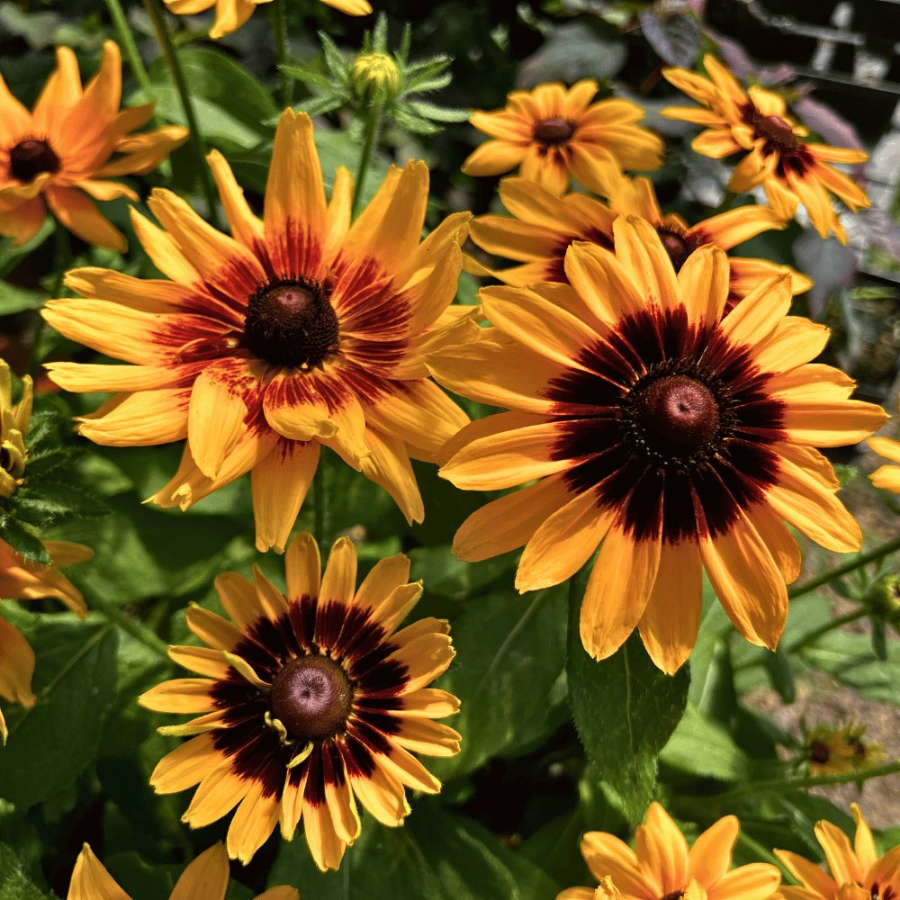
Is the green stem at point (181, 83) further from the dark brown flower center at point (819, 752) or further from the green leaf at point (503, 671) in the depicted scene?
the dark brown flower center at point (819, 752)

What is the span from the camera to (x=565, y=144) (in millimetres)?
1101

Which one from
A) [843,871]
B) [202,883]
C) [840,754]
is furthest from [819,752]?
[202,883]

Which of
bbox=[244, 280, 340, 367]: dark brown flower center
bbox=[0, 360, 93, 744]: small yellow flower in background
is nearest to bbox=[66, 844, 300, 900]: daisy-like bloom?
bbox=[0, 360, 93, 744]: small yellow flower in background

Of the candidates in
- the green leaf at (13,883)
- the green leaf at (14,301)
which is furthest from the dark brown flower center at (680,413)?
the green leaf at (14,301)

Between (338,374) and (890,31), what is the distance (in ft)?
5.92

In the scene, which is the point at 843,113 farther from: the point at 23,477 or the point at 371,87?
the point at 23,477

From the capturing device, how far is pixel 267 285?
30.0 inches

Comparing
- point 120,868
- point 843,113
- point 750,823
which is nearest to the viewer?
point 120,868

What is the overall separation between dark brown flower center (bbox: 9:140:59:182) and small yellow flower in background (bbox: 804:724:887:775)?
111cm

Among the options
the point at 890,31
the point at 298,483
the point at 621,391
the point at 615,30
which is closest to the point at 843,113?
the point at 890,31

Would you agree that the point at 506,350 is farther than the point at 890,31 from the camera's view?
No

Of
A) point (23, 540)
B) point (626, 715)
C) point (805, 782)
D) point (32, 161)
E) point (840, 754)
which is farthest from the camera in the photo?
point (840, 754)

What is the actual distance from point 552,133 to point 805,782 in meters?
0.79

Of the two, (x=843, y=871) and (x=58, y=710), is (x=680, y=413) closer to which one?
(x=843, y=871)
